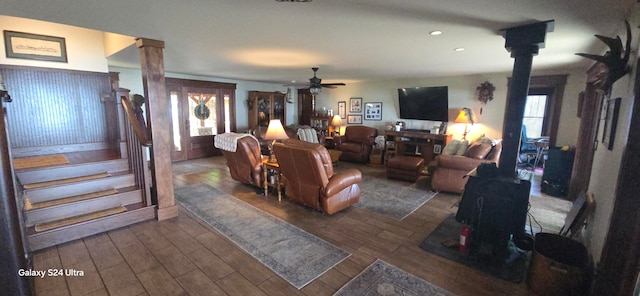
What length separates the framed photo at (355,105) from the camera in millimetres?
7711

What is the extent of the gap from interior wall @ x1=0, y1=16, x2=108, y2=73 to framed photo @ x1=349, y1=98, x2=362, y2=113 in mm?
5825

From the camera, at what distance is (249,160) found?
13.8 feet

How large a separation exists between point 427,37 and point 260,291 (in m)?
2.95

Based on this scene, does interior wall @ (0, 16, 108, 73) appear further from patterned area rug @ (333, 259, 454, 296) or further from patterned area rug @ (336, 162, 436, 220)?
patterned area rug @ (333, 259, 454, 296)

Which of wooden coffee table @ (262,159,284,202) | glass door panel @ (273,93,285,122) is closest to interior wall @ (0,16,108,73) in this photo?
wooden coffee table @ (262,159,284,202)

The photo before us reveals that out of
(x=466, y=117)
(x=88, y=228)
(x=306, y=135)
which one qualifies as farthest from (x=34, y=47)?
(x=466, y=117)

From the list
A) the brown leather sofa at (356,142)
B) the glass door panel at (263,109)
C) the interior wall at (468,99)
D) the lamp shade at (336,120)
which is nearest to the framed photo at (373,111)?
A: the interior wall at (468,99)

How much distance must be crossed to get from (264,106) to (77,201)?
569 cm

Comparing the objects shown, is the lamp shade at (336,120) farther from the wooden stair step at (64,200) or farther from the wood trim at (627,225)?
the wood trim at (627,225)

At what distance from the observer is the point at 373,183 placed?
491cm

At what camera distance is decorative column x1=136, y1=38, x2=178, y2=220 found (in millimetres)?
3010

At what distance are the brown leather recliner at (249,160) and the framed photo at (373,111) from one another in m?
4.17

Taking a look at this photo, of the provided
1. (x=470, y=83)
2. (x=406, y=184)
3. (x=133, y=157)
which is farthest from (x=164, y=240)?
(x=470, y=83)

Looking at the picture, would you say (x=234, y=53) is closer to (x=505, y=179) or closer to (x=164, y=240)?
(x=164, y=240)
